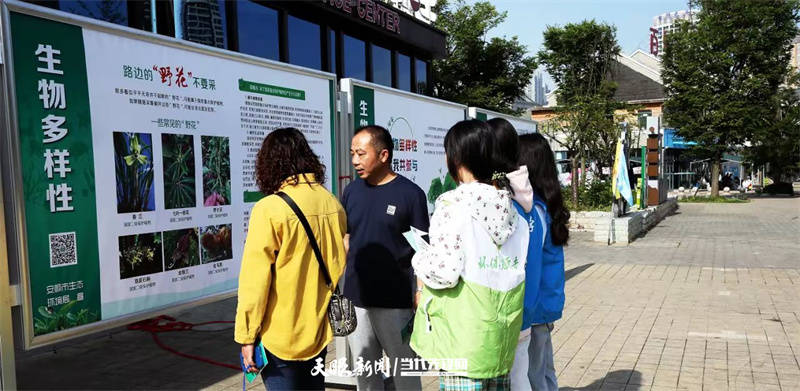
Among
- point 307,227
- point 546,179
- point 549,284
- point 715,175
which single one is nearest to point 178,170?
point 307,227

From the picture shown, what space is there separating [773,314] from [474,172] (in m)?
5.97

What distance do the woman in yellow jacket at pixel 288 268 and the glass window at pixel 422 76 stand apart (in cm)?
1322

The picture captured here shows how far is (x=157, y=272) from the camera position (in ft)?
11.5

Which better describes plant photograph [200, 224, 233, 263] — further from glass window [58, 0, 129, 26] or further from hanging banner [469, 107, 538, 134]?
glass window [58, 0, 129, 26]

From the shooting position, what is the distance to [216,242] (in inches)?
152

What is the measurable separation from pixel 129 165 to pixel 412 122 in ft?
8.68

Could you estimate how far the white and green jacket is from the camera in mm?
2264

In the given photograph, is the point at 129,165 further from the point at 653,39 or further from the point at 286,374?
the point at 653,39

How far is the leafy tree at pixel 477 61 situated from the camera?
31828 millimetres

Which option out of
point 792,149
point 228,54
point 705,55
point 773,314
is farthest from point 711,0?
point 228,54

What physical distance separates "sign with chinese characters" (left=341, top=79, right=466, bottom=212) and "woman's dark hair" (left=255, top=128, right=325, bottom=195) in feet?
6.61

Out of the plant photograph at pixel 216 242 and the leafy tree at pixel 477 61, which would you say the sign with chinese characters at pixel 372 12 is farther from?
the leafy tree at pixel 477 61

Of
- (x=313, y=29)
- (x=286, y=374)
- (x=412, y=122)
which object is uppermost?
(x=313, y=29)

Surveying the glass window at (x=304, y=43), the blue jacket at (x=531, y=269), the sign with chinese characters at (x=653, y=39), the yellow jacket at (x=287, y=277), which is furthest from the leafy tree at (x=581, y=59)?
the sign with chinese characters at (x=653, y=39)
